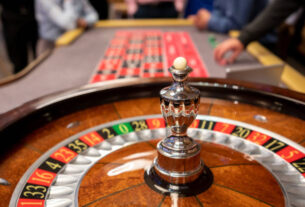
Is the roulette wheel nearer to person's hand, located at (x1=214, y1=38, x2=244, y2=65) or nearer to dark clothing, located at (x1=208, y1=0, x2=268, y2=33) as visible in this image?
person's hand, located at (x1=214, y1=38, x2=244, y2=65)

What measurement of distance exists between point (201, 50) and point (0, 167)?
1722 millimetres

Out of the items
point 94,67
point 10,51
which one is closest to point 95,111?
point 94,67

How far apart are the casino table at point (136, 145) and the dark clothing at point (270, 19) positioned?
1.14m

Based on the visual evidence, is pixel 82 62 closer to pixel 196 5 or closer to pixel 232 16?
pixel 232 16

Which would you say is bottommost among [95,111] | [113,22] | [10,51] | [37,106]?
[10,51]

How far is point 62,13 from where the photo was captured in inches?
131

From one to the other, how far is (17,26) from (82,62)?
2650 mm

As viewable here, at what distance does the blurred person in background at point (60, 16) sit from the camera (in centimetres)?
319

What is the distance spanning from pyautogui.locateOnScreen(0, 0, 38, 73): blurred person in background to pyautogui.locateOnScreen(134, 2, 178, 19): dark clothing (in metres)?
1.50

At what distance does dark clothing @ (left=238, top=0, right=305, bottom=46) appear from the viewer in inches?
84.9

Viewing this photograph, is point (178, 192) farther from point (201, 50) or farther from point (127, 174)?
point (201, 50)

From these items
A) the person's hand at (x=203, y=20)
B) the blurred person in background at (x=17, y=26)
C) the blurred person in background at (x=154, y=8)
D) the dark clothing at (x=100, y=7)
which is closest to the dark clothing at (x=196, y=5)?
the blurred person in background at (x=154, y=8)

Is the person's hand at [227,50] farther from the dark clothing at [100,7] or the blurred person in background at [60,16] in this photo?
the dark clothing at [100,7]

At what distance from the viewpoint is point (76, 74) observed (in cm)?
175
